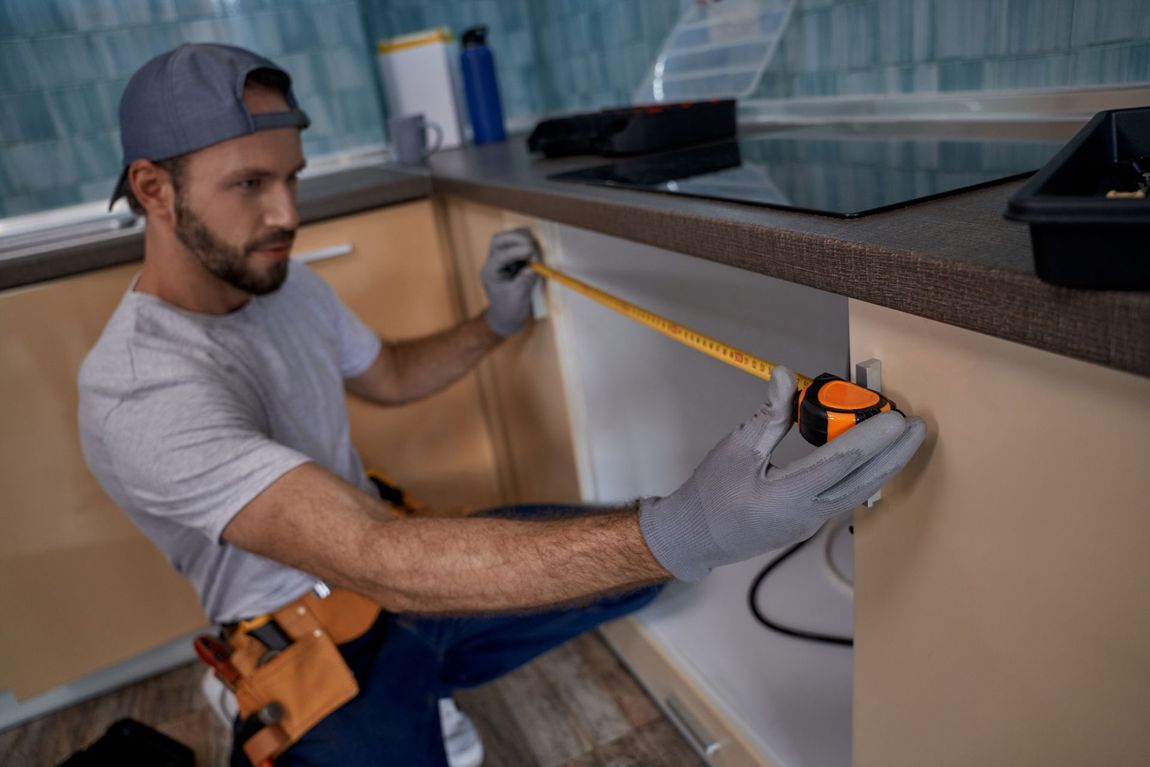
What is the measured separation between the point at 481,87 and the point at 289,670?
4.90 ft

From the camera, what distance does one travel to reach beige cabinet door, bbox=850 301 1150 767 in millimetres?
499

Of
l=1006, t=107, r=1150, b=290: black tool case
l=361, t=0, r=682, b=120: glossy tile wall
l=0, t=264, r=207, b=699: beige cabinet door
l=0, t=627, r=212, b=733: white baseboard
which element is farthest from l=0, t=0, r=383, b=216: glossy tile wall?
l=1006, t=107, r=1150, b=290: black tool case

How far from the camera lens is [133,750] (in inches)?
60.7

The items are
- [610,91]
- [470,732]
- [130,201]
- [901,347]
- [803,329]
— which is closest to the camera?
[901,347]

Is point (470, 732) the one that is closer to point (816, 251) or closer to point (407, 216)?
point (407, 216)

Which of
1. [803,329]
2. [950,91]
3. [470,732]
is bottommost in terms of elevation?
[470,732]

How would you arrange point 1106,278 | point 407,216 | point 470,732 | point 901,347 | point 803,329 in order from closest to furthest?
point 1106,278 < point 901,347 < point 803,329 < point 470,732 < point 407,216

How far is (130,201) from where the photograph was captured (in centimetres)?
123

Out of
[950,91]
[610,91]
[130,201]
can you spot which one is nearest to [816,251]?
[950,91]

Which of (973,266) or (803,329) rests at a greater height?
(973,266)

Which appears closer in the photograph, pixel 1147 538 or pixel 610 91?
pixel 1147 538

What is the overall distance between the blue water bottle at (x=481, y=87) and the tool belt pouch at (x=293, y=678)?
53.4 inches

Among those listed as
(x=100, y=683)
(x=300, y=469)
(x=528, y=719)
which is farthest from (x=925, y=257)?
(x=100, y=683)

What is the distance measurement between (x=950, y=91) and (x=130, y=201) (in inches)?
48.2
